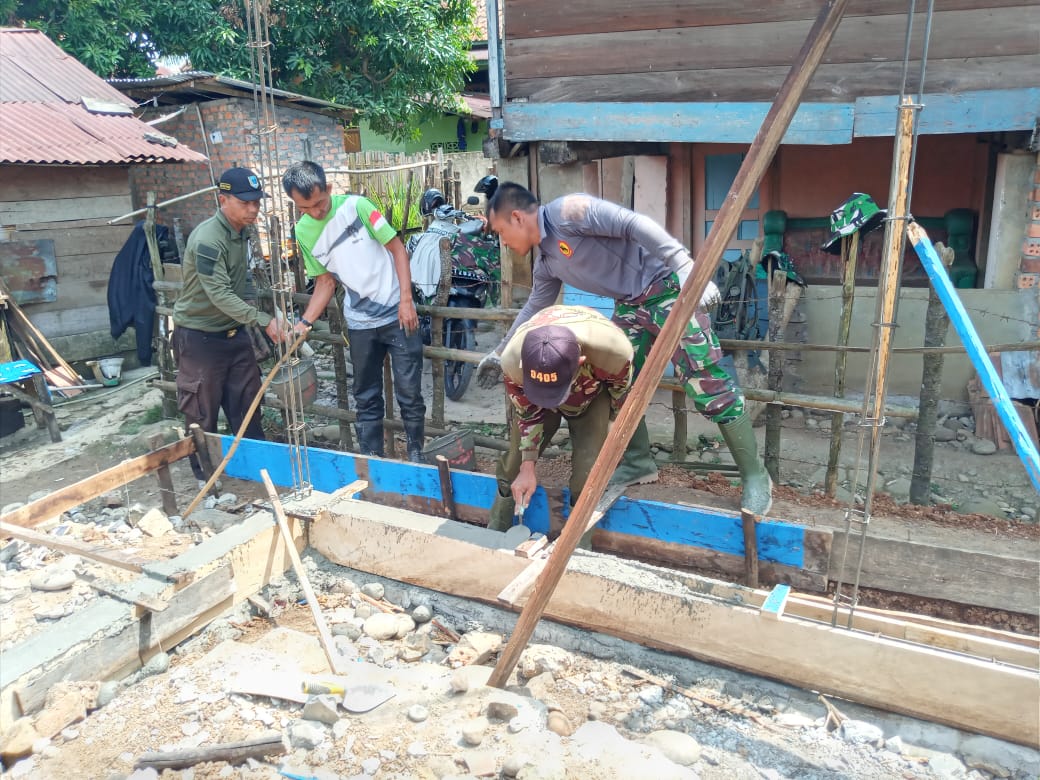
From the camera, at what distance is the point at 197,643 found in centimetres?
320

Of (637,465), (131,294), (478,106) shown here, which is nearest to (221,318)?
(637,465)

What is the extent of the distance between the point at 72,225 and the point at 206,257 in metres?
4.87

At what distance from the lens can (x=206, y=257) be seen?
15.6 ft

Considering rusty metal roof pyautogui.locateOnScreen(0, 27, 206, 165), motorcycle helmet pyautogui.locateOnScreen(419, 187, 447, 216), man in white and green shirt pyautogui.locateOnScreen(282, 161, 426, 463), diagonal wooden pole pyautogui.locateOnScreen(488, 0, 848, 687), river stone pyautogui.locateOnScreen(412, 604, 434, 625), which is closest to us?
diagonal wooden pole pyautogui.locateOnScreen(488, 0, 848, 687)

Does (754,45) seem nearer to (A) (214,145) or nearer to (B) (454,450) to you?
(B) (454,450)

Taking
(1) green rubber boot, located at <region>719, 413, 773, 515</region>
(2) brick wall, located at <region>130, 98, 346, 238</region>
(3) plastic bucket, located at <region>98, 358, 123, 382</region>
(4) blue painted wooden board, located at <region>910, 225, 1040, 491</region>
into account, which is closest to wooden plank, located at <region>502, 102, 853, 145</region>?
(1) green rubber boot, located at <region>719, 413, 773, 515</region>

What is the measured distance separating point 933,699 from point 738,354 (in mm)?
3994

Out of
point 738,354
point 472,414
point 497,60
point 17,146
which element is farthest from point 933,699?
point 17,146

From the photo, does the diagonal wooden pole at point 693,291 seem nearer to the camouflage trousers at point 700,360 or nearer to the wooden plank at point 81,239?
the camouflage trousers at point 700,360

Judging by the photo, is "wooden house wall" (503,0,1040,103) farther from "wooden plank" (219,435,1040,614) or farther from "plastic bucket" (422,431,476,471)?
"wooden plank" (219,435,1040,614)

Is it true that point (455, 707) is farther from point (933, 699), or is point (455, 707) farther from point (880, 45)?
point (880, 45)

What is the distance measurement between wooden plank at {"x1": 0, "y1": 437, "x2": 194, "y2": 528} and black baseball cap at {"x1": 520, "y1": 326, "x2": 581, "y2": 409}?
227 centimetres

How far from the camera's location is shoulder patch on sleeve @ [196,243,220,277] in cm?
476

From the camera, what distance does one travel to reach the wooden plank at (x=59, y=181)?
318 inches
